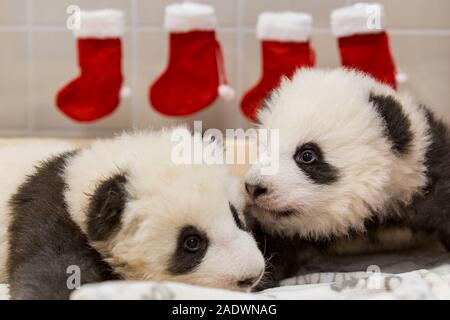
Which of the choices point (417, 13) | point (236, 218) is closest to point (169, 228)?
point (236, 218)

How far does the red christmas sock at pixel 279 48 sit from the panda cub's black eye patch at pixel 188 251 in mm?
961

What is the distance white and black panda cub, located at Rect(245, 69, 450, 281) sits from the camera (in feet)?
4.77

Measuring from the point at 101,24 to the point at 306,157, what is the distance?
106 centimetres

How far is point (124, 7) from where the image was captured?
245 cm

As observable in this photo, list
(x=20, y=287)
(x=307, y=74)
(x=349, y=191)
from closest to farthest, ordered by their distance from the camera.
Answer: (x=20, y=287)
(x=349, y=191)
(x=307, y=74)

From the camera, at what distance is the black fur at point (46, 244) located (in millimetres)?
1207

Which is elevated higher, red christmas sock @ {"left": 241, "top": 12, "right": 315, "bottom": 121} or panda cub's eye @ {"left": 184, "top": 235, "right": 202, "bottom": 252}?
red christmas sock @ {"left": 241, "top": 12, "right": 315, "bottom": 121}

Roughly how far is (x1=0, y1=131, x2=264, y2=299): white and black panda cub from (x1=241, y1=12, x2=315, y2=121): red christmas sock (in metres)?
0.91

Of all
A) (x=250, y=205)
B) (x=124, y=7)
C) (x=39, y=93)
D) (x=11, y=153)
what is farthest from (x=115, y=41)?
(x=250, y=205)

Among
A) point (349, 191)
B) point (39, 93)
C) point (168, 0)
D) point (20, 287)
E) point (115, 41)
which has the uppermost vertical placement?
point (168, 0)

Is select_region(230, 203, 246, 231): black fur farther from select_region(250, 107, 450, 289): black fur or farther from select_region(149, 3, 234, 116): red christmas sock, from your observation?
select_region(149, 3, 234, 116): red christmas sock

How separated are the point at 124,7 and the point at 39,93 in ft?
1.46

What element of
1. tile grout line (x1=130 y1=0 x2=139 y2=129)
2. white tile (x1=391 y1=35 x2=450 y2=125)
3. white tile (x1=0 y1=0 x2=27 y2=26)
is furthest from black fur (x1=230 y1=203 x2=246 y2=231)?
white tile (x1=0 y1=0 x2=27 y2=26)

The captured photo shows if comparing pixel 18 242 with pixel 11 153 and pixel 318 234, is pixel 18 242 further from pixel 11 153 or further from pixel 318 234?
pixel 318 234
